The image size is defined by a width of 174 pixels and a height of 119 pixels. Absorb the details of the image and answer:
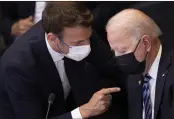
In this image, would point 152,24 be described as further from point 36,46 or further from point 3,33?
point 3,33

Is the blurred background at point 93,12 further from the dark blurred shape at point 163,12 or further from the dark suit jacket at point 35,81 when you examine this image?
the dark suit jacket at point 35,81

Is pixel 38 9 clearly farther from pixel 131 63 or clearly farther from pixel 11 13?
pixel 131 63

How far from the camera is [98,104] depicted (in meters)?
1.82

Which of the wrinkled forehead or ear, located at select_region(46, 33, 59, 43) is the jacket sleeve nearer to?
→ ear, located at select_region(46, 33, 59, 43)

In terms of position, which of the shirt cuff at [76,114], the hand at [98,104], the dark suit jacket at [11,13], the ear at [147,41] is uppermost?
the dark suit jacket at [11,13]

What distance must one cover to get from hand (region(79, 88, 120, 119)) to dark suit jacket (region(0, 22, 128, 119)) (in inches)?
3.0

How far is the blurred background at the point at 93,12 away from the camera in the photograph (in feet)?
7.93

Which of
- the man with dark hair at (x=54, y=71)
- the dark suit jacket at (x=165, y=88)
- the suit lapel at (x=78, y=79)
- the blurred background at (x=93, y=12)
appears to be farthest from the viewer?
the blurred background at (x=93, y=12)

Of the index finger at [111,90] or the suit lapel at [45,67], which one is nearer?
the index finger at [111,90]

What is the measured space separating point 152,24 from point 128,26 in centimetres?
9

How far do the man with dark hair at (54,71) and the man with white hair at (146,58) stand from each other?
12 cm

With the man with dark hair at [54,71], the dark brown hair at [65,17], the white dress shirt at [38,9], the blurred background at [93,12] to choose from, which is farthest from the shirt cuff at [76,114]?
the white dress shirt at [38,9]

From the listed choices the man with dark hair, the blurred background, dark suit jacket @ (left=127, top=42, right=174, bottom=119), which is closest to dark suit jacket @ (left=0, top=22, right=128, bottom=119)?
the man with dark hair

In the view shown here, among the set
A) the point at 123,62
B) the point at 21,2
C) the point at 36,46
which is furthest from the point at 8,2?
the point at 123,62
